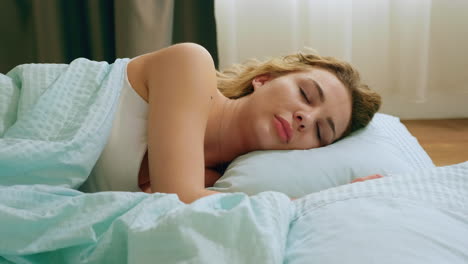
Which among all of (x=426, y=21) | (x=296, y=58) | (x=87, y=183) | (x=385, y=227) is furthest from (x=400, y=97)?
(x=385, y=227)

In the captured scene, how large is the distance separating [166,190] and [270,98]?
1.33 feet

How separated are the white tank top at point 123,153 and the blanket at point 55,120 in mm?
43

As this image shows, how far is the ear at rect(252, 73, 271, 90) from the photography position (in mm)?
1473

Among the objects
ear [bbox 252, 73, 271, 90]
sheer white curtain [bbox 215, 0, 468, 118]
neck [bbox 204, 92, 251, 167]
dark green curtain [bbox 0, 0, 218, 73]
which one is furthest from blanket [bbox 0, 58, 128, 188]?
sheer white curtain [bbox 215, 0, 468, 118]

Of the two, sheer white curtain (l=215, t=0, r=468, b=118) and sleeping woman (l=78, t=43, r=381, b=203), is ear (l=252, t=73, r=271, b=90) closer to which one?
sleeping woman (l=78, t=43, r=381, b=203)

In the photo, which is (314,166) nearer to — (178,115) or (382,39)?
(178,115)

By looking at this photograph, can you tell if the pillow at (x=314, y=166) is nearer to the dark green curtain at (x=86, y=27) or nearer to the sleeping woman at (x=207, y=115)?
the sleeping woman at (x=207, y=115)

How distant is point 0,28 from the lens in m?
2.83

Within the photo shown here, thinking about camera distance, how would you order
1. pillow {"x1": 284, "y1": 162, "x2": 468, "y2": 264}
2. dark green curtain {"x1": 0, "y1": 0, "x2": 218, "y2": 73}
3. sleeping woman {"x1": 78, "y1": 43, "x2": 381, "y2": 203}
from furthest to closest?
1. dark green curtain {"x1": 0, "y1": 0, "x2": 218, "y2": 73}
2. sleeping woman {"x1": 78, "y1": 43, "x2": 381, "y2": 203}
3. pillow {"x1": 284, "y1": 162, "x2": 468, "y2": 264}

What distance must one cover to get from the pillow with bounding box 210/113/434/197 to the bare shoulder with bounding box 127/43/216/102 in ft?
0.67

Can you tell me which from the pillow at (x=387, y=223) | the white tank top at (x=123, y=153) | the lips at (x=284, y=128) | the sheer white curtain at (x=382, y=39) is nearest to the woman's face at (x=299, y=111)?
the lips at (x=284, y=128)

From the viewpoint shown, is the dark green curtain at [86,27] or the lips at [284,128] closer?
the lips at [284,128]

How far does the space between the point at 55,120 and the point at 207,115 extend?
33cm

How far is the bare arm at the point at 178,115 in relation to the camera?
1.08 metres
